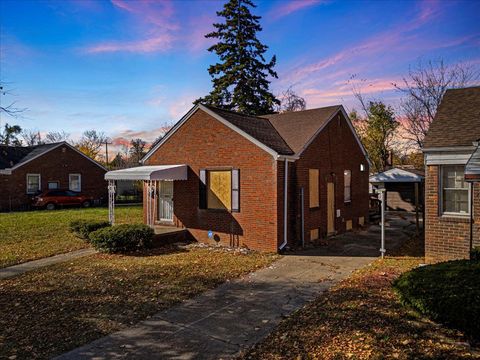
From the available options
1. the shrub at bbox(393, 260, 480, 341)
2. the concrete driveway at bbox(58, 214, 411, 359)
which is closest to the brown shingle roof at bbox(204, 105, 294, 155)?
the concrete driveway at bbox(58, 214, 411, 359)

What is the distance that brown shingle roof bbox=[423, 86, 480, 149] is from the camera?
377 inches

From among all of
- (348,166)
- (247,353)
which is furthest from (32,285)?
(348,166)

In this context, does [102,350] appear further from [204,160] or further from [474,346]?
[204,160]

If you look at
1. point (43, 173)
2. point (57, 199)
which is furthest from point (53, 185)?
point (57, 199)

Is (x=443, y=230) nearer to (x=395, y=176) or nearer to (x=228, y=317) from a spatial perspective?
(x=228, y=317)

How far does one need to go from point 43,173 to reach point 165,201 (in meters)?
20.2

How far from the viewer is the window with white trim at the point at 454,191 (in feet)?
31.4

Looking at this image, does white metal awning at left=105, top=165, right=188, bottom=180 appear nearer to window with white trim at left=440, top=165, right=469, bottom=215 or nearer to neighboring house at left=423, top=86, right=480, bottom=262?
neighboring house at left=423, top=86, right=480, bottom=262

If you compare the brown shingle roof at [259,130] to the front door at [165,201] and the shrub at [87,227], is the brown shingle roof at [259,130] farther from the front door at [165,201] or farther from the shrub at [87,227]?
the shrub at [87,227]

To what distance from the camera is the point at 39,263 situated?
36.5 feet

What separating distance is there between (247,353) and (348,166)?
44.2 feet

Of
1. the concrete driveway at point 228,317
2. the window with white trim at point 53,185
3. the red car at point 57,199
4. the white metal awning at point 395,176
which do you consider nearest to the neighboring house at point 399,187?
the white metal awning at point 395,176

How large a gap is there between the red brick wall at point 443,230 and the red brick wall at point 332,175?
4412 millimetres

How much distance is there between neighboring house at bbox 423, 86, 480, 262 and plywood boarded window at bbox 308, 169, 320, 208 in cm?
463
